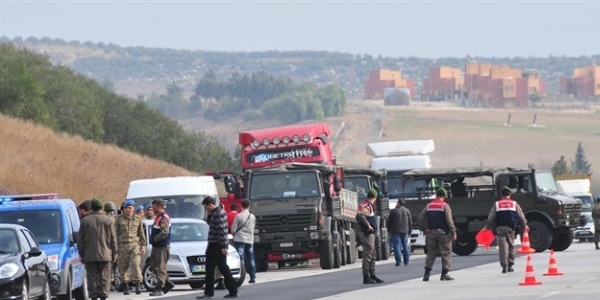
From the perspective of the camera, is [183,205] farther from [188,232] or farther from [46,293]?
[46,293]

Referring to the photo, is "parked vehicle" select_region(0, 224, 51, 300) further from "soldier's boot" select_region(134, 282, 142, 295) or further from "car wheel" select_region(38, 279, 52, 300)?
"soldier's boot" select_region(134, 282, 142, 295)

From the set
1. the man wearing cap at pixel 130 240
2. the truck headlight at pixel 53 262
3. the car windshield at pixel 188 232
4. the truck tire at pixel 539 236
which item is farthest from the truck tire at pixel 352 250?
the truck headlight at pixel 53 262

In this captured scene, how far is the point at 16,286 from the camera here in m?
24.2

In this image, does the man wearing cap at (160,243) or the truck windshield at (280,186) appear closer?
the man wearing cap at (160,243)

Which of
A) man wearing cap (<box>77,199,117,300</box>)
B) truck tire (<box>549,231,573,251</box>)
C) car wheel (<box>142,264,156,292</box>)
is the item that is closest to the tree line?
truck tire (<box>549,231,573,251</box>)

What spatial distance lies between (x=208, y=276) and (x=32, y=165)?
41.4 metres

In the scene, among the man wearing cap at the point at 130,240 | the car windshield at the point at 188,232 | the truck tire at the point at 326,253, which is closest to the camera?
Result: the man wearing cap at the point at 130,240

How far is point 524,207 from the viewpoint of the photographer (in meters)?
48.8

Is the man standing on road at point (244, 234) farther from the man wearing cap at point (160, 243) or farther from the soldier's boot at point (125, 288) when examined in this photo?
the man wearing cap at point (160, 243)

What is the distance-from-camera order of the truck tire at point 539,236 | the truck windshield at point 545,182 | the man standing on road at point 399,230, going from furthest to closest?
→ the truck windshield at point 545,182 → the truck tire at point 539,236 → the man standing on road at point 399,230

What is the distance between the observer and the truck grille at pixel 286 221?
41.6 metres

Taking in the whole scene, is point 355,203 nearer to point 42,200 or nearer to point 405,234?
point 405,234

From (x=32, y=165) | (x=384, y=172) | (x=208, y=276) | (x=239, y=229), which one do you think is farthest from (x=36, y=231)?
(x=32, y=165)

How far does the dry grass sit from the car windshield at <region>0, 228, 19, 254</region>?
31667 mm
